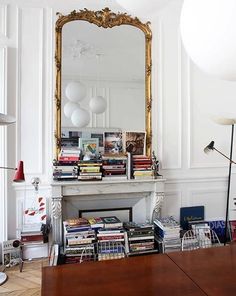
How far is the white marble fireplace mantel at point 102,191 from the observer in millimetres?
2775

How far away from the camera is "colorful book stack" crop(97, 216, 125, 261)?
272cm

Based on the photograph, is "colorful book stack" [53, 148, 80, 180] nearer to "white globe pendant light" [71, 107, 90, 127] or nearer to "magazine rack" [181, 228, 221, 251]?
"white globe pendant light" [71, 107, 90, 127]

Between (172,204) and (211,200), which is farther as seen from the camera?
(211,200)

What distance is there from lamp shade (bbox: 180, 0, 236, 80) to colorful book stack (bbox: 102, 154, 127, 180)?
2242 mm

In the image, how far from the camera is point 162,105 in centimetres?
331

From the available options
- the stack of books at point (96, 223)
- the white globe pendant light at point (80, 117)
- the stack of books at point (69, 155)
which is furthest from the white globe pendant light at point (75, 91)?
the stack of books at point (96, 223)

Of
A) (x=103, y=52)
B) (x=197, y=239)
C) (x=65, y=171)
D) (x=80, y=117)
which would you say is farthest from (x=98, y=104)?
(x=197, y=239)

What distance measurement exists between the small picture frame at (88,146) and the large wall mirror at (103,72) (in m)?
0.12

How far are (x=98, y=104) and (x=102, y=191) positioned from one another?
0.95 meters

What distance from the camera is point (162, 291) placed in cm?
115

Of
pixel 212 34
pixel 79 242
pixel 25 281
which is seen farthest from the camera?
pixel 79 242

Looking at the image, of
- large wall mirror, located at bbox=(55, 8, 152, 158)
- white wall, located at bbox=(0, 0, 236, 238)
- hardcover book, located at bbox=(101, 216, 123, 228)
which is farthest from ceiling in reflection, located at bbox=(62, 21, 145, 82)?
hardcover book, located at bbox=(101, 216, 123, 228)

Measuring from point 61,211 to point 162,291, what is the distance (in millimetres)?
1869

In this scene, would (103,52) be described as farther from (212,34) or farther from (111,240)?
(212,34)
